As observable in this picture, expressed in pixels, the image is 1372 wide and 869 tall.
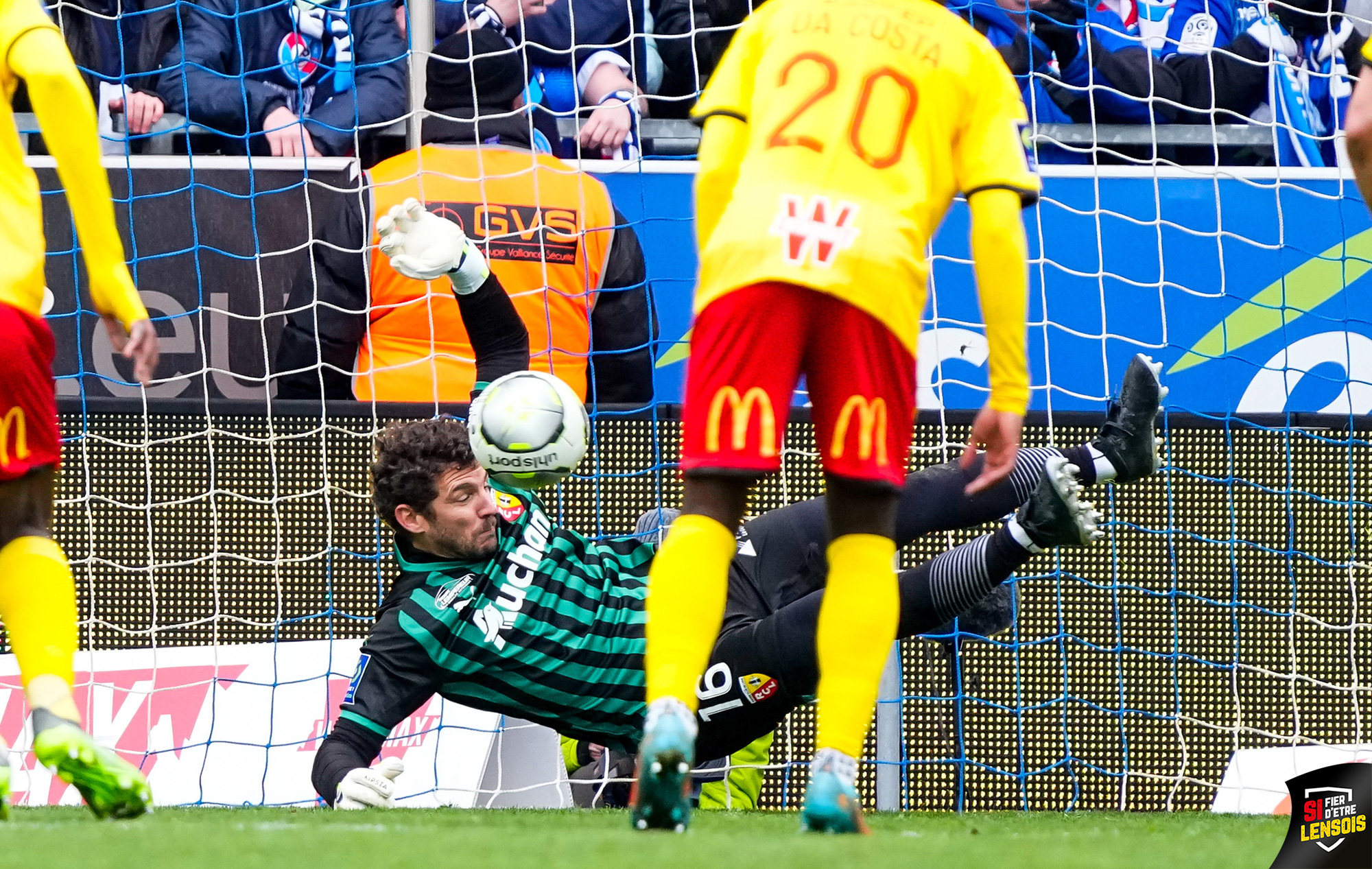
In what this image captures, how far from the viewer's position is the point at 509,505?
4145 millimetres

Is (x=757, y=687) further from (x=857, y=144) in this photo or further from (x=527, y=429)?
(x=857, y=144)

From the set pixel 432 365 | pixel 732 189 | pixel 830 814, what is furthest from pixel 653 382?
pixel 830 814

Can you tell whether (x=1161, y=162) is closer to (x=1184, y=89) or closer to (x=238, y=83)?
(x=1184, y=89)

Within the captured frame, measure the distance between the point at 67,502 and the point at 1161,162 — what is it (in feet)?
12.1

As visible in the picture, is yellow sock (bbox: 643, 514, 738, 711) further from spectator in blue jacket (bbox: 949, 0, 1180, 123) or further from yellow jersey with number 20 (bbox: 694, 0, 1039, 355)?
spectator in blue jacket (bbox: 949, 0, 1180, 123)

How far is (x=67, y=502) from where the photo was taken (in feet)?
15.3

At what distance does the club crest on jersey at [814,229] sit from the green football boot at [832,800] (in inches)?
31.1

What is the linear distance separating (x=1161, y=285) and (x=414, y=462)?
2.65 meters

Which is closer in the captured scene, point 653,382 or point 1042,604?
point 1042,604

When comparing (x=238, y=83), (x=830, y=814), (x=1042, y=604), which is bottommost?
(x=830, y=814)

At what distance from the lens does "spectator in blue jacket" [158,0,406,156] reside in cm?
561

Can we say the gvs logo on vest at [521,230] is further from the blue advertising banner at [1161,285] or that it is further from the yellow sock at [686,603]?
the yellow sock at [686,603]

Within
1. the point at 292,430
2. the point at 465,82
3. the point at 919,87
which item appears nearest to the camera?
the point at 919,87

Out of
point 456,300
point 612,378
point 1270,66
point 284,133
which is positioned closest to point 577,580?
point 612,378
